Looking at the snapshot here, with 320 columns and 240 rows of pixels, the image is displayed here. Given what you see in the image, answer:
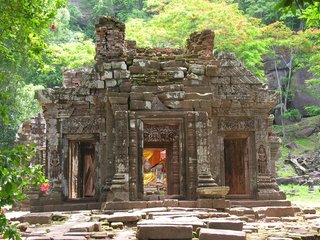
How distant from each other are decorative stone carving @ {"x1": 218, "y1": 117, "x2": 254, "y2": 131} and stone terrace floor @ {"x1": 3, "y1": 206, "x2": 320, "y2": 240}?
336cm

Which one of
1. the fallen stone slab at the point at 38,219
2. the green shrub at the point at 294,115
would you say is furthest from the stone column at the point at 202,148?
the green shrub at the point at 294,115

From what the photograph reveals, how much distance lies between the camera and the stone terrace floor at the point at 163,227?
19.8 feet

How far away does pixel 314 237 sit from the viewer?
6.69m

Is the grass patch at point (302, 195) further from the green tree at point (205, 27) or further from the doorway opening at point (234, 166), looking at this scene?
the green tree at point (205, 27)

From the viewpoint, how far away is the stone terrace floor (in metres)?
6.04

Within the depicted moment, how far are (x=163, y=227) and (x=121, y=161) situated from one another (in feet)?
18.0

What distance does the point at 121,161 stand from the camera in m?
11.4

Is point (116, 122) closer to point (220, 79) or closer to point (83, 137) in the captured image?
point (83, 137)

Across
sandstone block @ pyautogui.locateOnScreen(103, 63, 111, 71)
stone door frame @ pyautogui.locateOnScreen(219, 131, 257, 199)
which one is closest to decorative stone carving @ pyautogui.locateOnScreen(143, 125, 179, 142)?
stone door frame @ pyautogui.locateOnScreen(219, 131, 257, 199)

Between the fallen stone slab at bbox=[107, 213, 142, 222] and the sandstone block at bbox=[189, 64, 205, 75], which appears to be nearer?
the fallen stone slab at bbox=[107, 213, 142, 222]

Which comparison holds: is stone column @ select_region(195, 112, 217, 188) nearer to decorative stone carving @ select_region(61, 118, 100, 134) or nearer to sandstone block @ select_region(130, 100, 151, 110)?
sandstone block @ select_region(130, 100, 151, 110)

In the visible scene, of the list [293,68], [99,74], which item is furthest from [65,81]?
[293,68]

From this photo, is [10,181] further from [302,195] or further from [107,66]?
[302,195]

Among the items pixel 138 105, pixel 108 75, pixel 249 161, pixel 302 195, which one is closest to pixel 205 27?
pixel 302 195
